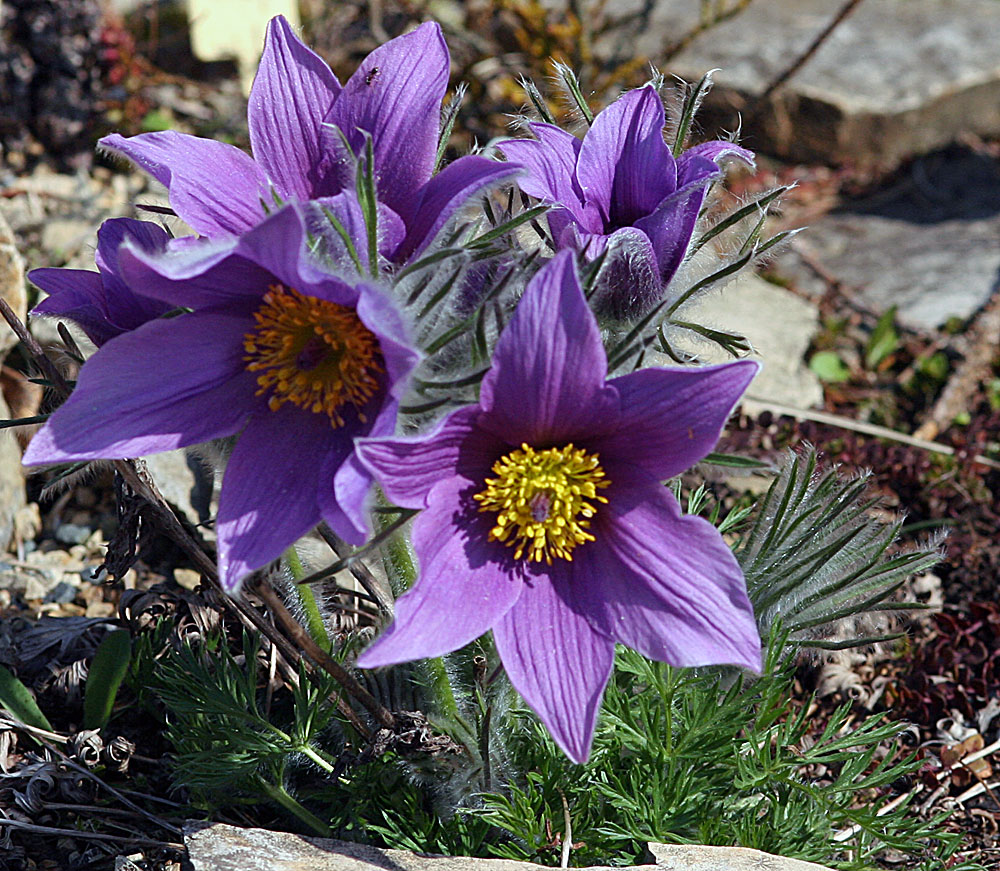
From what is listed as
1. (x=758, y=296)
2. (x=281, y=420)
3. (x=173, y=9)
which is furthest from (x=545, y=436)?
(x=173, y=9)

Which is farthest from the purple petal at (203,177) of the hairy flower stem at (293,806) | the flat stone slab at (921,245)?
the flat stone slab at (921,245)

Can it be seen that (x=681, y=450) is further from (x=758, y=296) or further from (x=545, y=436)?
(x=758, y=296)

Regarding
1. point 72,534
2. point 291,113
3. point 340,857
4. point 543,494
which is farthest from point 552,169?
point 72,534

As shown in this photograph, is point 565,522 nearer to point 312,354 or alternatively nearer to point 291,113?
point 312,354

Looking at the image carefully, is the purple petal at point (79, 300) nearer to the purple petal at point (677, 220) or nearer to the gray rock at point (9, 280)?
the purple petal at point (677, 220)

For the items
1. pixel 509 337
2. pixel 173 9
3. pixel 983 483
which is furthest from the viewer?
pixel 173 9

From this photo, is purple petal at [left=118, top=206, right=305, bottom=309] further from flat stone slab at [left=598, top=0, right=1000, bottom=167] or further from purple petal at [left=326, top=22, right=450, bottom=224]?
flat stone slab at [left=598, top=0, right=1000, bottom=167]
